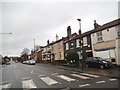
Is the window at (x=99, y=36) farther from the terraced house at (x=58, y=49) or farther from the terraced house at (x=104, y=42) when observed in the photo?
the terraced house at (x=58, y=49)

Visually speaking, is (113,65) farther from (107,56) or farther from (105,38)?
(105,38)

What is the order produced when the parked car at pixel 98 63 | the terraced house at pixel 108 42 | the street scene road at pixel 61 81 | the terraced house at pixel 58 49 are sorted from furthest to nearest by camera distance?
the terraced house at pixel 58 49
the terraced house at pixel 108 42
the parked car at pixel 98 63
the street scene road at pixel 61 81

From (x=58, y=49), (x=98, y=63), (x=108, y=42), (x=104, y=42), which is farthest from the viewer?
(x=58, y=49)

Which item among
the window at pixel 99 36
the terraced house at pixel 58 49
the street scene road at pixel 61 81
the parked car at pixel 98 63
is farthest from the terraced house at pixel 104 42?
the terraced house at pixel 58 49

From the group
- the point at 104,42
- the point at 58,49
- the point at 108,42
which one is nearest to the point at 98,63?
the point at 108,42

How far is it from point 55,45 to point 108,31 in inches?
1387

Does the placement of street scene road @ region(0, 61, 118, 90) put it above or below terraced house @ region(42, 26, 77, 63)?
below

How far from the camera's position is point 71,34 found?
2227 inches

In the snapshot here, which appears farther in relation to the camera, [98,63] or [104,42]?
[104,42]

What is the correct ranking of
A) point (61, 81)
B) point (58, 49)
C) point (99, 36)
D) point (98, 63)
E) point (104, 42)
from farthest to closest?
point (58, 49), point (99, 36), point (104, 42), point (98, 63), point (61, 81)

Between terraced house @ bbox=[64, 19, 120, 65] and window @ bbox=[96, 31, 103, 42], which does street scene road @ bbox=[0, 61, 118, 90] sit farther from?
window @ bbox=[96, 31, 103, 42]

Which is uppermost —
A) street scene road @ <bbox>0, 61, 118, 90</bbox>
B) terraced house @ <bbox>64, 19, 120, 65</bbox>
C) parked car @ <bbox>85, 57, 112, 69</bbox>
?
terraced house @ <bbox>64, 19, 120, 65</bbox>

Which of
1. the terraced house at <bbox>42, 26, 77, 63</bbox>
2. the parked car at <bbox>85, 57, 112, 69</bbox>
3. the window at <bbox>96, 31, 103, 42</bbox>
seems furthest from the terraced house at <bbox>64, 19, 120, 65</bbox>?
the terraced house at <bbox>42, 26, 77, 63</bbox>

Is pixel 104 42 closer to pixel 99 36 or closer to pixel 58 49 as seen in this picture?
pixel 99 36
